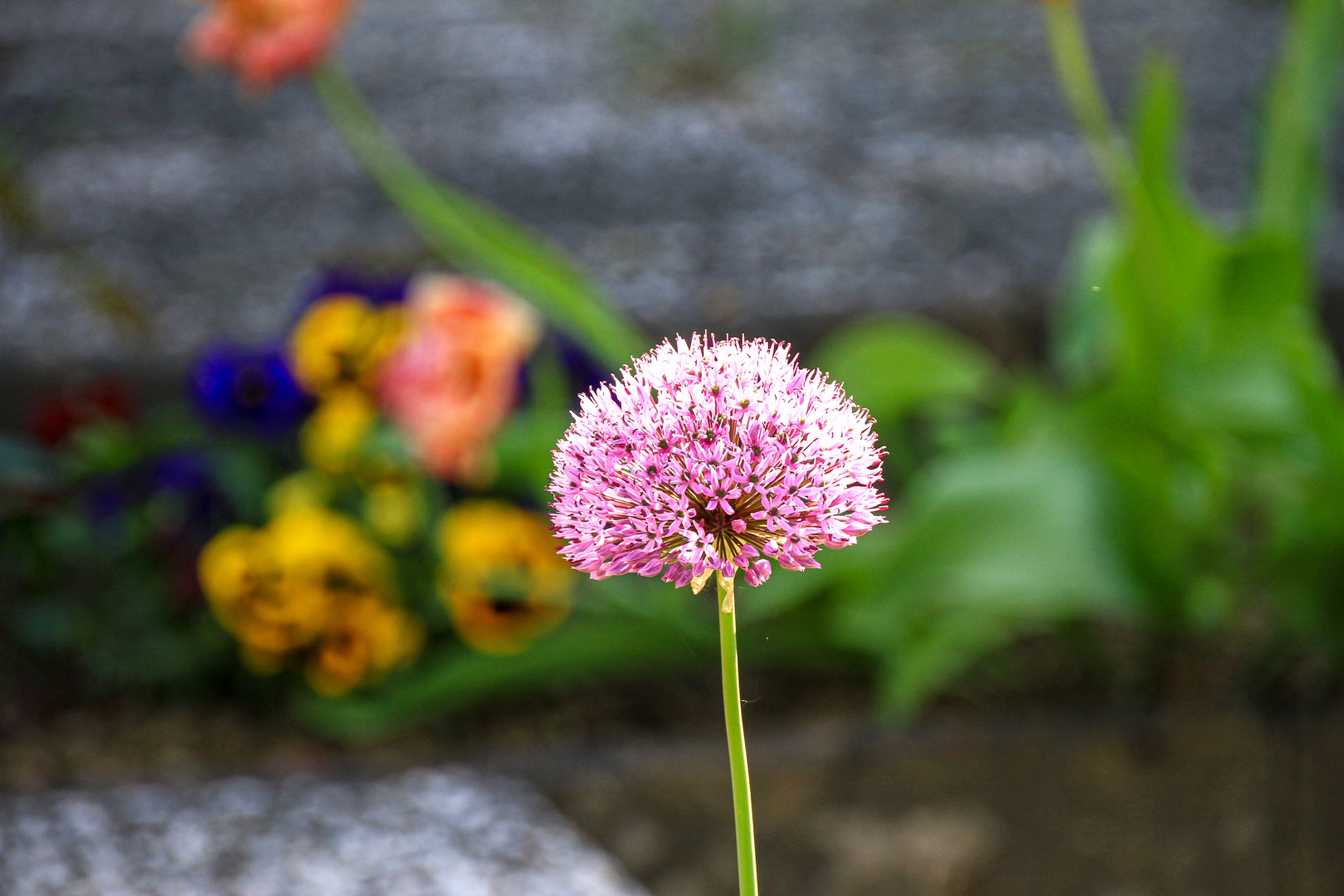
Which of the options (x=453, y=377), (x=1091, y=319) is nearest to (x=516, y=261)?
(x=453, y=377)

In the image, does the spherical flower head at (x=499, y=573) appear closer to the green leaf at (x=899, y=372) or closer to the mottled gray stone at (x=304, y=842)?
the mottled gray stone at (x=304, y=842)

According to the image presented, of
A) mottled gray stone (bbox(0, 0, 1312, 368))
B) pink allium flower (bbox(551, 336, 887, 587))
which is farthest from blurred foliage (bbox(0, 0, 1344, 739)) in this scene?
pink allium flower (bbox(551, 336, 887, 587))

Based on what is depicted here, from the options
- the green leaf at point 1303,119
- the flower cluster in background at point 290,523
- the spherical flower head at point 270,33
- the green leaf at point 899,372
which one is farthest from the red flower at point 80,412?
the green leaf at point 1303,119

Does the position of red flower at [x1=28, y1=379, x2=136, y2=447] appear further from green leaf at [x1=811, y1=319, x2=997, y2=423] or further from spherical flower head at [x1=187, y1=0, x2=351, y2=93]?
green leaf at [x1=811, y1=319, x2=997, y2=423]

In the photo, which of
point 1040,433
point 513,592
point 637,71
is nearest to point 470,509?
point 513,592

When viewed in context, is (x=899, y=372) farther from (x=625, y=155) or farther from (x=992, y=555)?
(x=625, y=155)

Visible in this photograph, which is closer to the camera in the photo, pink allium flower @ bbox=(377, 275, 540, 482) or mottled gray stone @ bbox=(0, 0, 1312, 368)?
pink allium flower @ bbox=(377, 275, 540, 482)
